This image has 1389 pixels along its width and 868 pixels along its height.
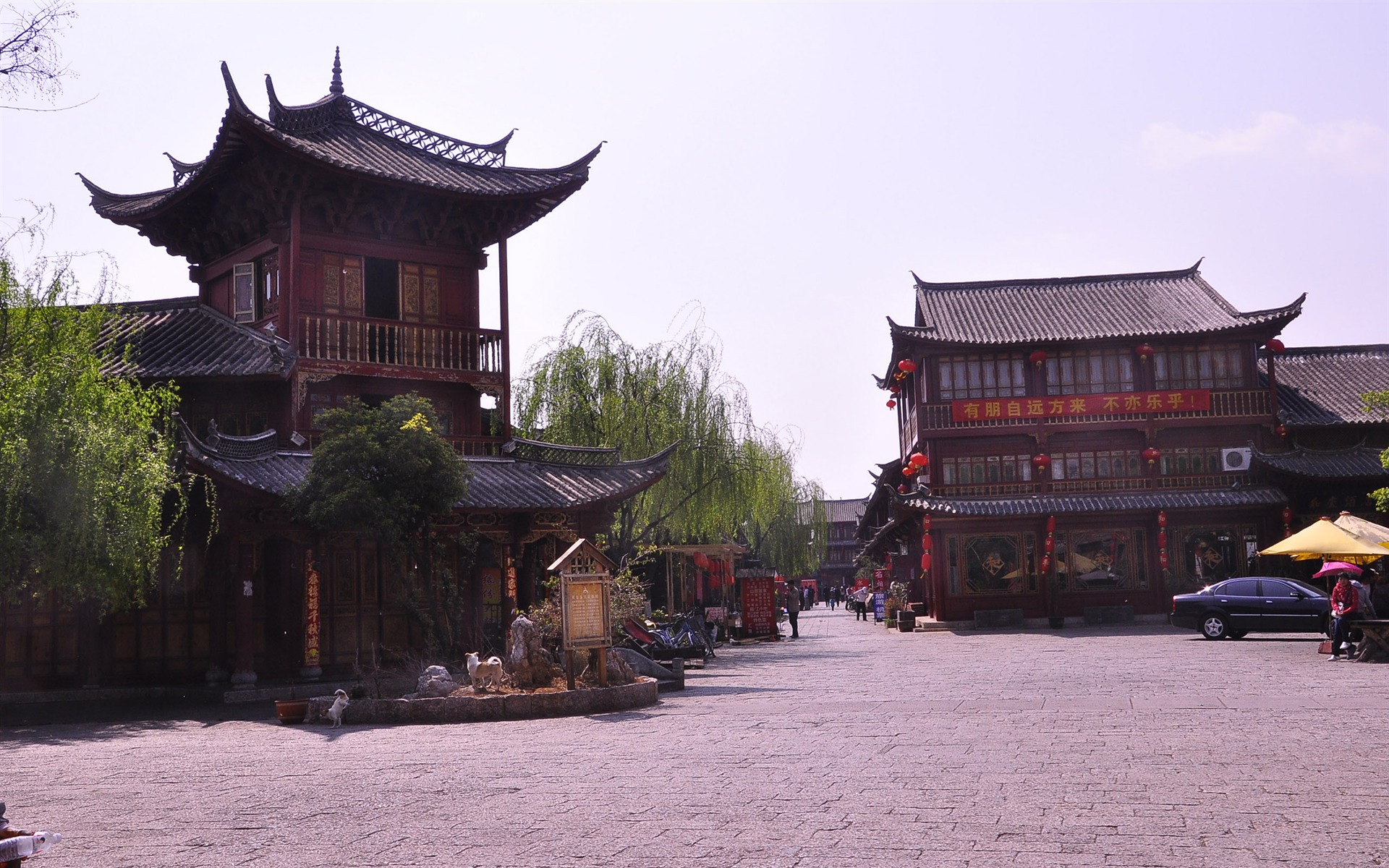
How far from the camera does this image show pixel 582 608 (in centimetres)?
1464

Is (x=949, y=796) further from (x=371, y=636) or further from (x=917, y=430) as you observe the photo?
(x=917, y=430)

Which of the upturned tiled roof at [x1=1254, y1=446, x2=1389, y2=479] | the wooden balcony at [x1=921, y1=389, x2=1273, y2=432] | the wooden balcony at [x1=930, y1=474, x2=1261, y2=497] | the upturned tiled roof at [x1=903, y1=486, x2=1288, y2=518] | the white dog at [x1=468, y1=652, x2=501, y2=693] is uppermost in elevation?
the wooden balcony at [x1=921, y1=389, x2=1273, y2=432]

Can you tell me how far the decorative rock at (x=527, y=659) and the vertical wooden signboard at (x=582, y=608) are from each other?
0.33 metres

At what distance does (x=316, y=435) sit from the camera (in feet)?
65.2

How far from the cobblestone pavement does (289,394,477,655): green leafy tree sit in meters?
2.87

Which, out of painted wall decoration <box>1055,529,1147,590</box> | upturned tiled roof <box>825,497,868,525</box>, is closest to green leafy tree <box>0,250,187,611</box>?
painted wall decoration <box>1055,529,1147,590</box>

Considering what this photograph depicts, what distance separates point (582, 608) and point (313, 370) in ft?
24.3

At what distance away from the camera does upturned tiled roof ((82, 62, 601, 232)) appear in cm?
1991

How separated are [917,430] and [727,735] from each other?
85.0ft

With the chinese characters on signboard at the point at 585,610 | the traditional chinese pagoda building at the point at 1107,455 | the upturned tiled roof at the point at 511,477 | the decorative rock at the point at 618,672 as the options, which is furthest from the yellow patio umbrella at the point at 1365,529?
the chinese characters on signboard at the point at 585,610

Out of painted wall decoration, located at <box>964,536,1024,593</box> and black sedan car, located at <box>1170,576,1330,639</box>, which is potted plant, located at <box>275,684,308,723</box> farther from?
painted wall decoration, located at <box>964,536,1024,593</box>

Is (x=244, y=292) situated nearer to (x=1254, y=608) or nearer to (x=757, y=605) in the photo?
(x=757, y=605)

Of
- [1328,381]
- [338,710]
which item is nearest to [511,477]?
[338,710]

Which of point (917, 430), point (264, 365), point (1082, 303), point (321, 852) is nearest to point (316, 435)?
point (264, 365)
